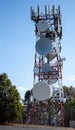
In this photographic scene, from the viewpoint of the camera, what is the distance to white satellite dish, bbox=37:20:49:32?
40688 mm

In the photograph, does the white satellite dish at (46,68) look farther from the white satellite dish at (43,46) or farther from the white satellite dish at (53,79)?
the white satellite dish at (43,46)

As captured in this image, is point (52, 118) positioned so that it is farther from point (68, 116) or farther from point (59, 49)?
point (68, 116)

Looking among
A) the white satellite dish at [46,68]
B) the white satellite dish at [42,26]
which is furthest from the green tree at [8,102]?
the white satellite dish at [42,26]

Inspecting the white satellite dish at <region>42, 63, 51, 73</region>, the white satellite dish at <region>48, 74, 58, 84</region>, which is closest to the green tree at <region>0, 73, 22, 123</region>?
the white satellite dish at <region>42, 63, 51, 73</region>

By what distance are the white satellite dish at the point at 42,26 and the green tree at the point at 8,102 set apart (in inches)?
308

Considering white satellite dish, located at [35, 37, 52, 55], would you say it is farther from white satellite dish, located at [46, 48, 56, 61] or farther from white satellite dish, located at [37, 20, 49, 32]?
white satellite dish, located at [37, 20, 49, 32]

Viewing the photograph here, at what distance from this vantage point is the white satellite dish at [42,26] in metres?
40.7

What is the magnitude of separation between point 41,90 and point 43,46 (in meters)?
6.26

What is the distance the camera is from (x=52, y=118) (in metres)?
42.4

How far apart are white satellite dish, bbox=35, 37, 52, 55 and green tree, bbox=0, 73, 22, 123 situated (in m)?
5.26

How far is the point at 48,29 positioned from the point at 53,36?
1.16m

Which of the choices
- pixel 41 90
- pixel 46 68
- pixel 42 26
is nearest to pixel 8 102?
pixel 41 90

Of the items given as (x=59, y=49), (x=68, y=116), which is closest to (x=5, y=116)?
(x=59, y=49)

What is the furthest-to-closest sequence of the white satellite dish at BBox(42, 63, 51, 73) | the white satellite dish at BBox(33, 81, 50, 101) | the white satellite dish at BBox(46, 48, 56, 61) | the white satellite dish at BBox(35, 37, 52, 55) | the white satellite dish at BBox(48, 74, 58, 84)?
the white satellite dish at BBox(46, 48, 56, 61), the white satellite dish at BBox(48, 74, 58, 84), the white satellite dish at BBox(42, 63, 51, 73), the white satellite dish at BBox(35, 37, 52, 55), the white satellite dish at BBox(33, 81, 50, 101)
